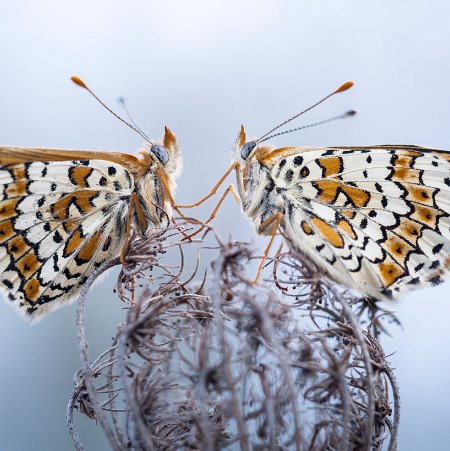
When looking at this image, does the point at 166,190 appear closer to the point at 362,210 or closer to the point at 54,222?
the point at 54,222

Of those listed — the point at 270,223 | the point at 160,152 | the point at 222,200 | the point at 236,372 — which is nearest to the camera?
the point at 236,372

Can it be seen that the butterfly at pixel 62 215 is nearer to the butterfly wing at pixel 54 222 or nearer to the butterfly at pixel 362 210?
the butterfly wing at pixel 54 222

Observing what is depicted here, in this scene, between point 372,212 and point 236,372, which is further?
point 372,212

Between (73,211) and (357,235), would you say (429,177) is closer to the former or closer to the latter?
(357,235)

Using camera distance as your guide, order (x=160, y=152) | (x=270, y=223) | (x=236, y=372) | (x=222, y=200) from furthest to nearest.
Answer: (x=160, y=152)
(x=222, y=200)
(x=270, y=223)
(x=236, y=372)

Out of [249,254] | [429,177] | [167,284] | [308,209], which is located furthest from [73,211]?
[429,177]

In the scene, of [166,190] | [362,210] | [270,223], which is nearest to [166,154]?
[166,190]

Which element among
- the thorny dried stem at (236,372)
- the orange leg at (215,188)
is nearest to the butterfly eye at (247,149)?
the orange leg at (215,188)
